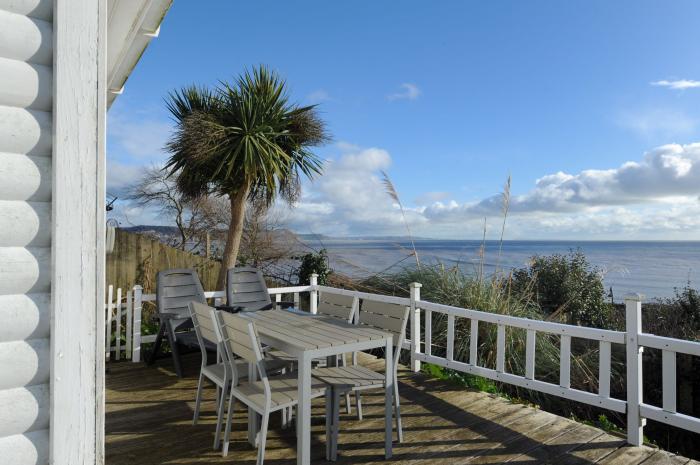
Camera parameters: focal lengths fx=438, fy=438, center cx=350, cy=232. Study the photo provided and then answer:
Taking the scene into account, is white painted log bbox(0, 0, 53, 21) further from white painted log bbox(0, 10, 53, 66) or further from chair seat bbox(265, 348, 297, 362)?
chair seat bbox(265, 348, 297, 362)

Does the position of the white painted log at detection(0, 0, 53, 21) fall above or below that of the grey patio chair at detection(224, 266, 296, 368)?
above

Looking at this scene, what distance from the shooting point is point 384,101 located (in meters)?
13.1

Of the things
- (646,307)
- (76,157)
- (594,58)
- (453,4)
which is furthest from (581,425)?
(594,58)

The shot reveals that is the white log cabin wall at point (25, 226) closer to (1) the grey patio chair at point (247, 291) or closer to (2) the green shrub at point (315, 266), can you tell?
(1) the grey patio chair at point (247, 291)

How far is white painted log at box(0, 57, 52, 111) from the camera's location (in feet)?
3.81

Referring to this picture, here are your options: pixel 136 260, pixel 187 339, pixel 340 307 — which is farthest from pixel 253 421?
pixel 136 260

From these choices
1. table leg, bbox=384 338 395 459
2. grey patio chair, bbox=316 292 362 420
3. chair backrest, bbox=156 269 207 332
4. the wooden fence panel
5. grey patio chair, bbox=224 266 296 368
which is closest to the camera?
table leg, bbox=384 338 395 459

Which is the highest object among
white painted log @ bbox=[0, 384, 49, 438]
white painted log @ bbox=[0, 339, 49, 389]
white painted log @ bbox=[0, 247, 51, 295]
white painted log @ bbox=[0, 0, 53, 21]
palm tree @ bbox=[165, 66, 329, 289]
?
palm tree @ bbox=[165, 66, 329, 289]

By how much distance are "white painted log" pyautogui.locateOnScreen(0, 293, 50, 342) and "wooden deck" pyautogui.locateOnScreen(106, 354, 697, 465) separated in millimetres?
1934

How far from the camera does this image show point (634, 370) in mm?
3049

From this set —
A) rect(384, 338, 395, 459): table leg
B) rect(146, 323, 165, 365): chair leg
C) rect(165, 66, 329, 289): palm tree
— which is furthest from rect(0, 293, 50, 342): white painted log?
rect(165, 66, 329, 289): palm tree

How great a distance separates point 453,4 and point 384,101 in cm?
440

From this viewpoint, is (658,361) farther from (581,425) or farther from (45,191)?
(45,191)

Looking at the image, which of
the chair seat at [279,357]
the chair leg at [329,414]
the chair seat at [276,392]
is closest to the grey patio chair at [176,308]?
the chair seat at [279,357]
